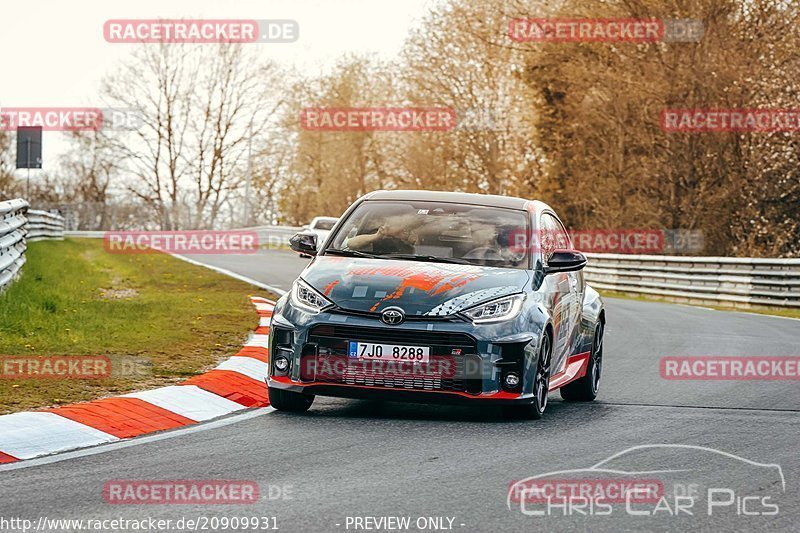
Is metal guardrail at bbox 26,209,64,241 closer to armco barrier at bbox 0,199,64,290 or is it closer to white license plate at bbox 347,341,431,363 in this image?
armco barrier at bbox 0,199,64,290

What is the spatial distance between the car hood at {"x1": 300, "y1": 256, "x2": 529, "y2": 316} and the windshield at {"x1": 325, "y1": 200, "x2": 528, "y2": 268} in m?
0.20

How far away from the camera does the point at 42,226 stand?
3722 centimetres

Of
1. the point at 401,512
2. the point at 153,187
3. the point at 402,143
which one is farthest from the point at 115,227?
the point at 401,512

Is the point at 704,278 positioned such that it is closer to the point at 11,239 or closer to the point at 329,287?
the point at 11,239

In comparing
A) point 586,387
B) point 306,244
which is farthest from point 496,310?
point 586,387

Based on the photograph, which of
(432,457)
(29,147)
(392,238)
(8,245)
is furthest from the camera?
(29,147)

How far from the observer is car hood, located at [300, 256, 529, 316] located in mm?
Result: 8523

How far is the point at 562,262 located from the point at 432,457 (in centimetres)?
276

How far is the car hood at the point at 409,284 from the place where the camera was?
8523mm

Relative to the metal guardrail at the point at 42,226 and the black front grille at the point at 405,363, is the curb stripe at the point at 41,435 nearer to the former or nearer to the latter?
the black front grille at the point at 405,363

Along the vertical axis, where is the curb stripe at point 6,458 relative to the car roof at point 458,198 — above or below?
below

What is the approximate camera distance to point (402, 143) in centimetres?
5391

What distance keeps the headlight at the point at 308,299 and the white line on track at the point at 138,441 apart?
2.66ft

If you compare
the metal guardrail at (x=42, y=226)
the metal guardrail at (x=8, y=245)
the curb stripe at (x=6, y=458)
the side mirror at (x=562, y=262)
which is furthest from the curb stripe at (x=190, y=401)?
the metal guardrail at (x=42, y=226)
